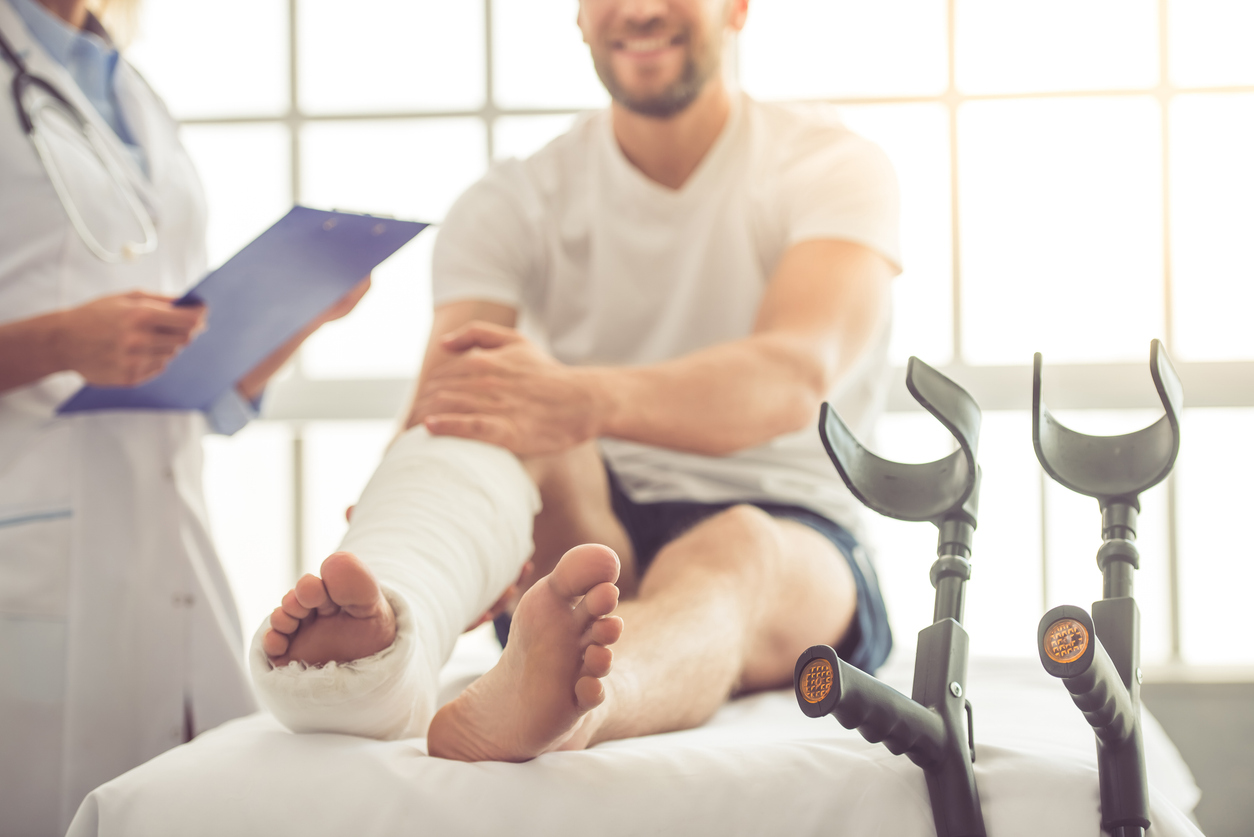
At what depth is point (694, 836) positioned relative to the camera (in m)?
0.64

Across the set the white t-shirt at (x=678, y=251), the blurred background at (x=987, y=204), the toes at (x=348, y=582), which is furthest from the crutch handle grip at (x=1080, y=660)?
the blurred background at (x=987, y=204)

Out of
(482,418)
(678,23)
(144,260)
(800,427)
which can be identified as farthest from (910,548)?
(144,260)

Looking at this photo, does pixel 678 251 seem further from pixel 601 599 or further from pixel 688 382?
pixel 601 599

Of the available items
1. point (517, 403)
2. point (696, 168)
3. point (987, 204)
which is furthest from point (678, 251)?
point (987, 204)

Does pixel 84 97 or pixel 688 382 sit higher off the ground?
pixel 84 97

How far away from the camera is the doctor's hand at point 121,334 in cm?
103

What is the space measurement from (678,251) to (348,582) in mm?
814

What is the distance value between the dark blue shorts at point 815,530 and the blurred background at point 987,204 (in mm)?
753

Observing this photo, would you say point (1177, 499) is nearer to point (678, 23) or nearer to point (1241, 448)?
point (1241, 448)

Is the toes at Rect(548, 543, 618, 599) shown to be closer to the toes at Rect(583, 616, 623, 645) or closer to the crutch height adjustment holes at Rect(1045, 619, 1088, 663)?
the toes at Rect(583, 616, 623, 645)

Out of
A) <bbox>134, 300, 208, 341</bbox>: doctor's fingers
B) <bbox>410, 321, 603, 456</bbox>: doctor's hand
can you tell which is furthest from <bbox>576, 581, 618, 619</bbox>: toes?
<bbox>134, 300, 208, 341</bbox>: doctor's fingers

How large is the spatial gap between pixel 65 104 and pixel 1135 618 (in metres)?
1.25

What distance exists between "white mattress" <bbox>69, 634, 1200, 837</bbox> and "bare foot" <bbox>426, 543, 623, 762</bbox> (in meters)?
0.02

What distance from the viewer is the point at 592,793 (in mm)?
648
